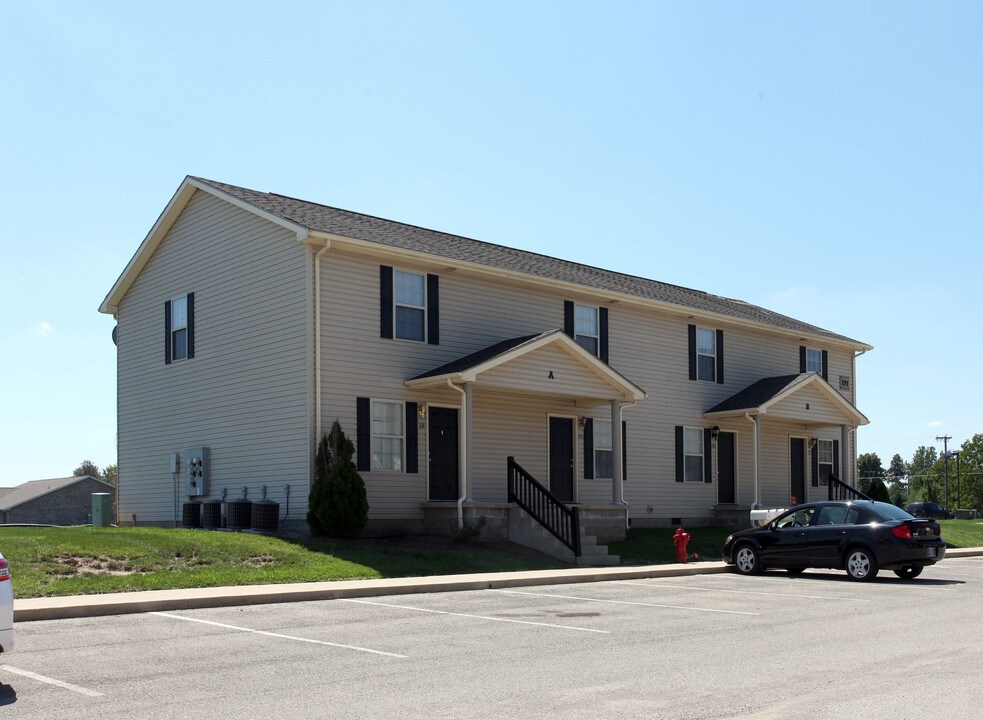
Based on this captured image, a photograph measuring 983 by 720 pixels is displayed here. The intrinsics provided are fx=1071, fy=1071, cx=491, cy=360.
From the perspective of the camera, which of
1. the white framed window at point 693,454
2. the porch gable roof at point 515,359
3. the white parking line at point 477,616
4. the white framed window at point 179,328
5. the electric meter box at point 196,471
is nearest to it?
the white parking line at point 477,616

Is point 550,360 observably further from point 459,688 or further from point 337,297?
point 459,688

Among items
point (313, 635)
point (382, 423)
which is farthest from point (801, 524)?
point (313, 635)

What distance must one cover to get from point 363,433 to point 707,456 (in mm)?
12441

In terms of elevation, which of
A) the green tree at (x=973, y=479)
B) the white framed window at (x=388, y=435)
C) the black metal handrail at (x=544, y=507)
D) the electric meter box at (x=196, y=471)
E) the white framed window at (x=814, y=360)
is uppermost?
the white framed window at (x=814, y=360)

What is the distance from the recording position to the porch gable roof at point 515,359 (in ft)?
73.0

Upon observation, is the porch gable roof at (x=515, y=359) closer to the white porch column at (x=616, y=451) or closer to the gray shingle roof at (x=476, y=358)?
the gray shingle roof at (x=476, y=358)

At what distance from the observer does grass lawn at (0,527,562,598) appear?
49.9 ft

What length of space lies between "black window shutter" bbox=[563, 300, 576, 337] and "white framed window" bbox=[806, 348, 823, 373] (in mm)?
11271

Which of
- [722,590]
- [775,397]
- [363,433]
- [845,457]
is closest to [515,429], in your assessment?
[363,433]

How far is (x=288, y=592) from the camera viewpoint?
48.6 ft

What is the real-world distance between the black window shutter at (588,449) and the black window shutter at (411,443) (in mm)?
5578

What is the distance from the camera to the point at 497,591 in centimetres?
1664

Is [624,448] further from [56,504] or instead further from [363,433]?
[56,504]

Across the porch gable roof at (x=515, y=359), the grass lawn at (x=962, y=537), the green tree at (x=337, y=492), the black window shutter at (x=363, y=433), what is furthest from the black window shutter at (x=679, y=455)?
the green tree at (x=337, y=492)
